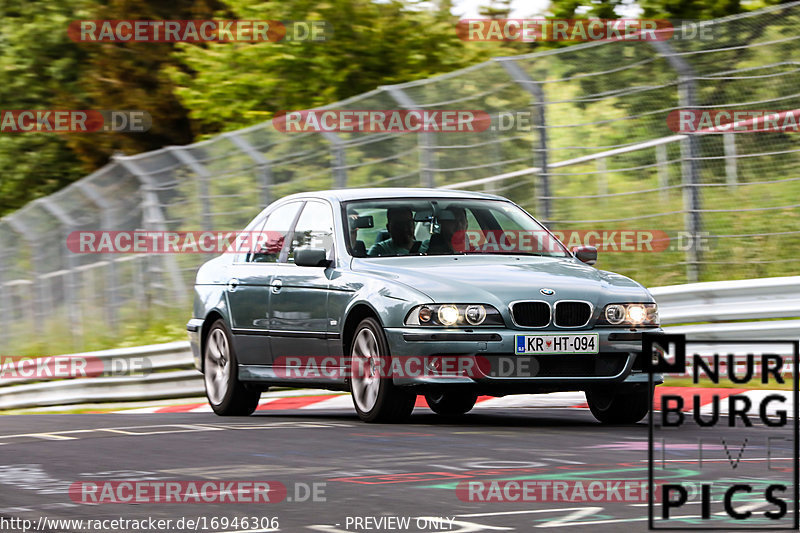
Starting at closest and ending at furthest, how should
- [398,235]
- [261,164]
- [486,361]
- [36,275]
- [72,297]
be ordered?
[486,361], [398,235], [261,164], [72,297], [36,275]

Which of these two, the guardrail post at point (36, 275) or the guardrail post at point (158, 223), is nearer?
the guardrail post at point (158, 223)

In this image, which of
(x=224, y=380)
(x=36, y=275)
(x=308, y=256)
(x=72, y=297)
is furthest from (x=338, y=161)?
(x=36, y=275)

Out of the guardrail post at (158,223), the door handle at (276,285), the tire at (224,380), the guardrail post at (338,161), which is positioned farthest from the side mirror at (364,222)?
the guardrail post at (158,223)

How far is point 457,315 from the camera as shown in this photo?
9664 millimetres

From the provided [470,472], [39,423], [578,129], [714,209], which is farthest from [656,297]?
[470,472]

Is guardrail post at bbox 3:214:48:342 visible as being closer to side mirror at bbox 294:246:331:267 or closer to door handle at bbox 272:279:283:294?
door handle at bbox 272:279:283:294

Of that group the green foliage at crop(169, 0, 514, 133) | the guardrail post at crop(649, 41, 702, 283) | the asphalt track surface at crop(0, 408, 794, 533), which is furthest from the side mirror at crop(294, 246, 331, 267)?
the green foliage at crop(169, 0, 514, 133)

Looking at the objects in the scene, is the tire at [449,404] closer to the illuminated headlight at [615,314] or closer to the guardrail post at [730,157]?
the illuminated headlight at [615,314]

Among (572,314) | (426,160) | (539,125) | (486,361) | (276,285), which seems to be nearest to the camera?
(486,361)

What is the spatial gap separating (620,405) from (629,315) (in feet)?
2.22

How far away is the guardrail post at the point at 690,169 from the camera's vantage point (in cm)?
1324

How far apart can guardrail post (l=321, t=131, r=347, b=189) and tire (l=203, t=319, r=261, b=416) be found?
4404 millimetres

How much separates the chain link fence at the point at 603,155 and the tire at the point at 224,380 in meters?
3.78

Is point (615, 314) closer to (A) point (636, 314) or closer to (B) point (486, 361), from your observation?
(A) point (636, 314)
